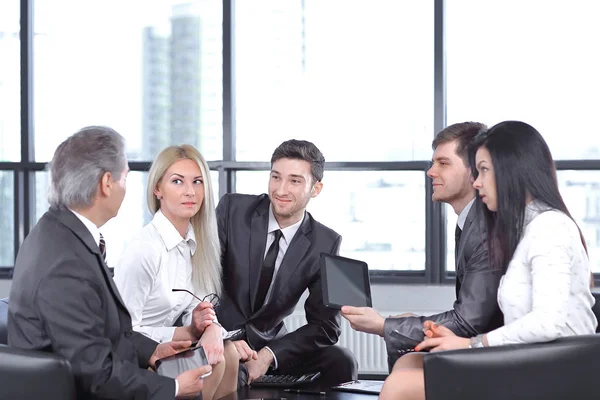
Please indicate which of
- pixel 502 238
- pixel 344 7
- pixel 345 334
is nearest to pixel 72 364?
pixel 502 238

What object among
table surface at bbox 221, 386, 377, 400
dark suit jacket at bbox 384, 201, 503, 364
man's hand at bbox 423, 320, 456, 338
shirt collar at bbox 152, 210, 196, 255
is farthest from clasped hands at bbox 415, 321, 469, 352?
shirt collar at bbox 152, 210, 196, 255

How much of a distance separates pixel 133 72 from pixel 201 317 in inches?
122

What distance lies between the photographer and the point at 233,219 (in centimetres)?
388

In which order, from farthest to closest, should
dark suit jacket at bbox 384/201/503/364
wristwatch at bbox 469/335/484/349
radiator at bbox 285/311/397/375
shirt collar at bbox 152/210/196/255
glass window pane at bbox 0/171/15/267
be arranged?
glass window pane at bbox 0/171/15/267 < radiator at bbox 285/311/397/375 < shirt collar at bbox 152/210/196/255 < dark suit jacket at bbox 384/201/503/364 < wristwatch at bbox 469/335/484/349

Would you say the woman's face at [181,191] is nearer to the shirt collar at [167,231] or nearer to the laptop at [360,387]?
the shirt collar at [167,231]

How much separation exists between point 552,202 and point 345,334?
9.73 ft

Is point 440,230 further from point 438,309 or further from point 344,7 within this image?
point 344,7

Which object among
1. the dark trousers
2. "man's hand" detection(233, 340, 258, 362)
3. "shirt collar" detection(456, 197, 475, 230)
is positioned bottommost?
the dark trousers

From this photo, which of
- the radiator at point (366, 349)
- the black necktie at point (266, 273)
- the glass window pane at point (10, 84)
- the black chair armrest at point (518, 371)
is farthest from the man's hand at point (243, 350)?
the glass window pane at point (10, 84)

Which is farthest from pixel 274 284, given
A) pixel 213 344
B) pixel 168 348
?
pixel 168 348

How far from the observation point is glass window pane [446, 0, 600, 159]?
5.39 m

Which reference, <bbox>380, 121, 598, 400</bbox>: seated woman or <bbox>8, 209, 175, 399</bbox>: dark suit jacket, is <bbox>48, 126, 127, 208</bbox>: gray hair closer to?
<bbox>8, 209, 175, 399</bbox>: dark suit jacket

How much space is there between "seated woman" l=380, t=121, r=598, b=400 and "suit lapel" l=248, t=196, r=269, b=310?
3.96 ft

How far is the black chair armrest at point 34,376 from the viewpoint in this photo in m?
2.21
